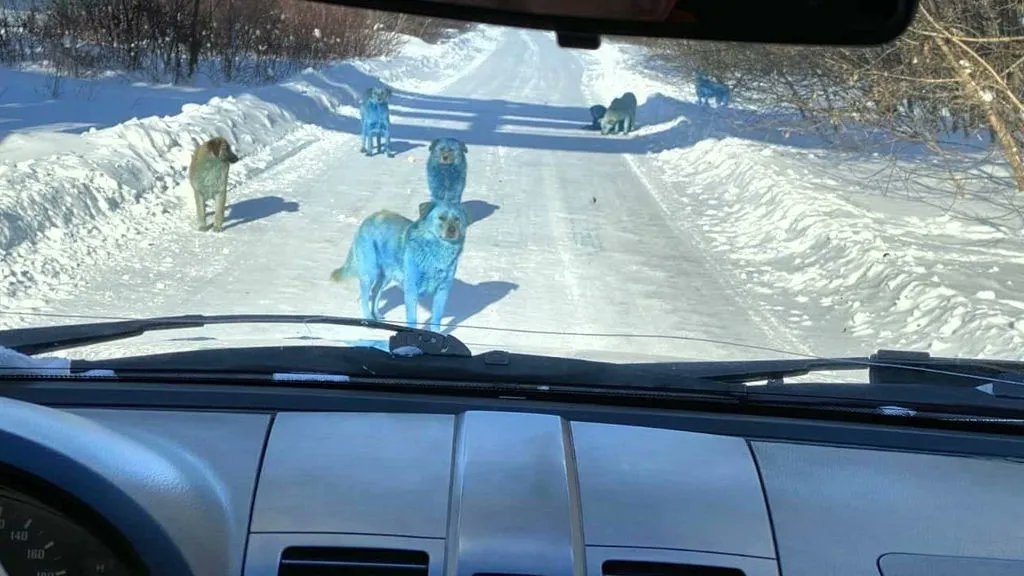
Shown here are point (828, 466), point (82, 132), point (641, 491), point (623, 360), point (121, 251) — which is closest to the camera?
point (641, 491)

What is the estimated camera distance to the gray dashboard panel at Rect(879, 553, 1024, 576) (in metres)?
2.35

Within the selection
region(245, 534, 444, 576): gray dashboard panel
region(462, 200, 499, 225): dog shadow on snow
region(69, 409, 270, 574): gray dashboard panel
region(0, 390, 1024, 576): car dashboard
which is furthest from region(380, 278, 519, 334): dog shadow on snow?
Result: region(245, 534, 444, 576): gray dashboard panel

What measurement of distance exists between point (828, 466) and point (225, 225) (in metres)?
7.89

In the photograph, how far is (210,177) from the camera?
9.74 metres

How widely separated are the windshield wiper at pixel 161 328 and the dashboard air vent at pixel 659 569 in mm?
1172

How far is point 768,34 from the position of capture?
2551 millimetres

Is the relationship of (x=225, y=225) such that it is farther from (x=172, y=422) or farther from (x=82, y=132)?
(x=172, y=422)

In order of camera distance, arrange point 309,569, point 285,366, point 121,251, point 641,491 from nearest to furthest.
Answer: point 309,569, point 641,491, point 285,366, point 121,251

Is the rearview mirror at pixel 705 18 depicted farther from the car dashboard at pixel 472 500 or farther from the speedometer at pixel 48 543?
the speedometer at pixel 48 543

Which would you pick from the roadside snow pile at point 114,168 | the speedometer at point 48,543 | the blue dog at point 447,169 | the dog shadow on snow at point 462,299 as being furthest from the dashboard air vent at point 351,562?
the blue dog at point 447,169

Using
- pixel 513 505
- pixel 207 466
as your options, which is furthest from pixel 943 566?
pixel 207 466

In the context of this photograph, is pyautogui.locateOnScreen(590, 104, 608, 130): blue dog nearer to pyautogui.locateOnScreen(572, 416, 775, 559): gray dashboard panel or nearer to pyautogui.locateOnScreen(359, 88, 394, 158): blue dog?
pyautogui.locateOnScreen(359, 88, 394, 158): blue dog

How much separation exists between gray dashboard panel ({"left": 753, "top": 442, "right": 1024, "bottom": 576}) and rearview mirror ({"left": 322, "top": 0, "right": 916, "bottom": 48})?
97 cm

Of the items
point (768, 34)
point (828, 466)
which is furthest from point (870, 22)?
point (828, 466)
